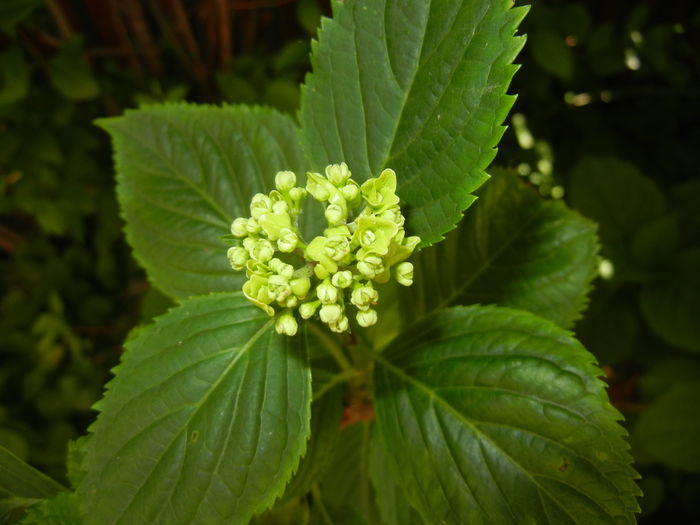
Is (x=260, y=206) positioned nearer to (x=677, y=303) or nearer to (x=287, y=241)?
(x=287, y=241)

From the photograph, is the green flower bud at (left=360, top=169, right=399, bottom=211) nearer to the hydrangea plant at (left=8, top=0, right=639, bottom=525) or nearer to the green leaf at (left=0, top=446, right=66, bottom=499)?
the hydrangea plant at (left=8, top=0, right=639, bottom=525)

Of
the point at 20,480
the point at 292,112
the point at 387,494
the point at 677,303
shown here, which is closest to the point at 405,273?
the point at 387,494

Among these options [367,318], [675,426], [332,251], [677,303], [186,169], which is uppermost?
[186,169]

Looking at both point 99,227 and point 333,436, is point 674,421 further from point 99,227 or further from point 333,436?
point 99,227

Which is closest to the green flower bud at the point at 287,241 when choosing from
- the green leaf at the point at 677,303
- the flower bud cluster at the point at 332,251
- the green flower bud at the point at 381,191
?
the flower bud cluster at the point at 332,251

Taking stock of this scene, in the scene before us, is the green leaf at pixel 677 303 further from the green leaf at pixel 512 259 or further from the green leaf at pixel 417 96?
the green leaf at pixel 417 96

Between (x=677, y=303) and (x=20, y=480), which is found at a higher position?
(x=20, y=480)

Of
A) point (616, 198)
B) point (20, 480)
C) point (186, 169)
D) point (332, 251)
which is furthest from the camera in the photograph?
point (616, 198)
